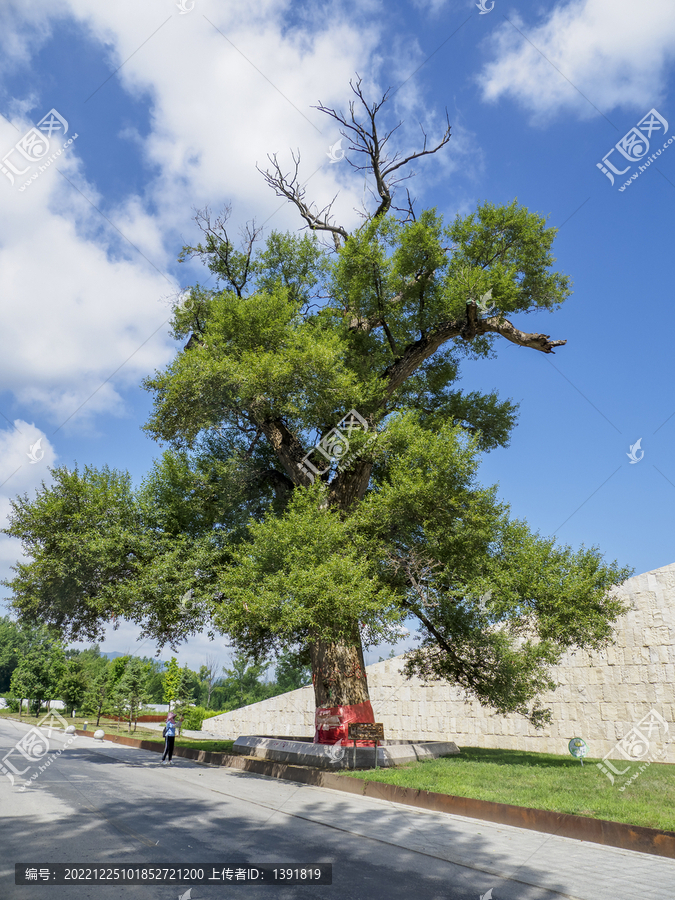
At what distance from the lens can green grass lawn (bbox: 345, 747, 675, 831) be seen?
25.8 ft

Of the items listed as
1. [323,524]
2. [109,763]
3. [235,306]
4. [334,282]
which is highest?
[334,282]

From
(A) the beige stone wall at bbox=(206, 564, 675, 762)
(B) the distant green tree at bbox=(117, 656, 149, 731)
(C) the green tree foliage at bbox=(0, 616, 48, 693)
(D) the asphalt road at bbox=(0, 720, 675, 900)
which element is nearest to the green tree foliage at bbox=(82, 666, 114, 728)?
(B) the distant green tree at bbox=(117, 656, 149, 731)

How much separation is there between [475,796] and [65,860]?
621cm

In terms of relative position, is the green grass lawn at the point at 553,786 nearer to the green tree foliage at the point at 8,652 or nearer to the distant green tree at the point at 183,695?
the distant green tree at the point at 183,695

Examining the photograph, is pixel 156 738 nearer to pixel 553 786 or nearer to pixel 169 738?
pixel 169 738

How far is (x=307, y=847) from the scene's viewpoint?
20.5 feet

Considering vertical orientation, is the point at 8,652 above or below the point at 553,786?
above

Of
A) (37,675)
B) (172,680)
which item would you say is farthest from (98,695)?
(37,675)

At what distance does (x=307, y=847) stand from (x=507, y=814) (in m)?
3.44

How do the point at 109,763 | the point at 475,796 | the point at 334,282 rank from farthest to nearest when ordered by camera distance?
the point at 334,282 < the point at 109,763 < the point at 475,796

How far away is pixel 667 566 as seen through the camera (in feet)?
56.6

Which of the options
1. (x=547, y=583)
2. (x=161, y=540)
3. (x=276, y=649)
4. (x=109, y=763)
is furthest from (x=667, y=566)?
(x=109, y=763)

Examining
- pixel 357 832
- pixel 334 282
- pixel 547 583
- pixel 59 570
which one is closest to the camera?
pixel 357 832

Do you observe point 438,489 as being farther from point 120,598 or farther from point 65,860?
point 65,860
